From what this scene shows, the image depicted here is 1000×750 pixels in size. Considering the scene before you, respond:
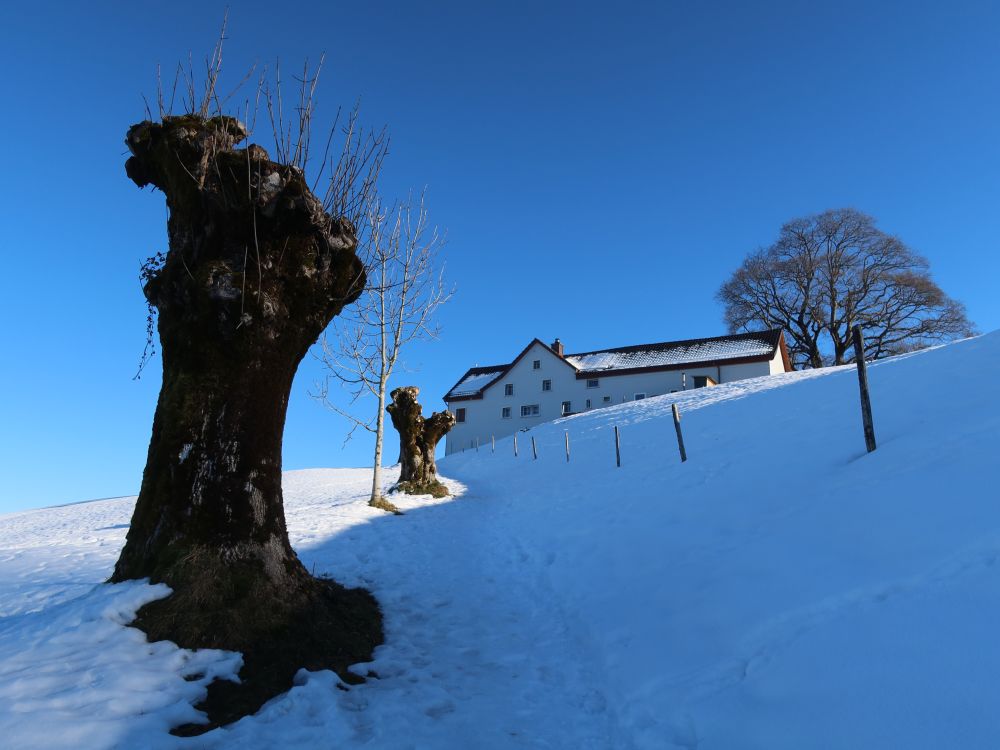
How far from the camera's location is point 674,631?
4.88 metres

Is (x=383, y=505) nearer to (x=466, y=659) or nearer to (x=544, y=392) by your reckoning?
(x=466, y=659)

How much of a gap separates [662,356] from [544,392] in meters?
9.86

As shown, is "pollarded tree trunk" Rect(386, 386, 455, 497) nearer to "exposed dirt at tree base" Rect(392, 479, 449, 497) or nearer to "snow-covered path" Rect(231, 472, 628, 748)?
"exposed dirt at tree base" Rect(392, 479, 449, 497)

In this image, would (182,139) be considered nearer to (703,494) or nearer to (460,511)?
(703,494)

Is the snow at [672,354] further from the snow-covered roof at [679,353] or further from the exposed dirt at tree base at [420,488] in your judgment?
the exposed dirt at tree base at [420,488]

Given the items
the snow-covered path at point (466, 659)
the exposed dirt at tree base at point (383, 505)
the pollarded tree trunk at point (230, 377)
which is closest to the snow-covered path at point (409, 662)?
the snow-covered path at point (466, 659)

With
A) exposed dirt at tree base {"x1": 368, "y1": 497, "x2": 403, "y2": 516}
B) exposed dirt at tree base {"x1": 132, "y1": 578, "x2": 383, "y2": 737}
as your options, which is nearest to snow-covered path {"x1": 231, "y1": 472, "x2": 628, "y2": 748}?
exposed dirt at tree base {"x1": 132, "y1": 578, "x2": 383, "y2": 737}

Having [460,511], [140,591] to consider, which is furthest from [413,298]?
[140,591]

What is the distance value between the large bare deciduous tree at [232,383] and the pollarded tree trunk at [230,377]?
0.01 meters

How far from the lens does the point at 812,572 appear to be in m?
4.58

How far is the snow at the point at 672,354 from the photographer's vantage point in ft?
129

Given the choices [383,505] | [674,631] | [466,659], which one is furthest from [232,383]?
[383,505]

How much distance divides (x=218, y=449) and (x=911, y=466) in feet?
23.6

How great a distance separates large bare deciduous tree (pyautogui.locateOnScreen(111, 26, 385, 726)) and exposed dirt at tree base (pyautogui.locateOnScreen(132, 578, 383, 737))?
0.07 feet
